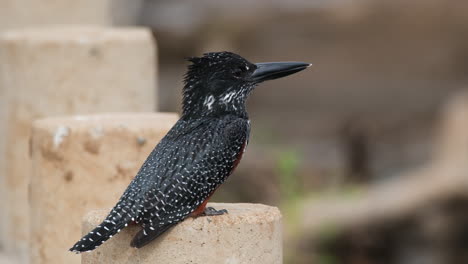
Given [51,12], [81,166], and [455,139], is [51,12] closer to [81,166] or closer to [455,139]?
[81,166]

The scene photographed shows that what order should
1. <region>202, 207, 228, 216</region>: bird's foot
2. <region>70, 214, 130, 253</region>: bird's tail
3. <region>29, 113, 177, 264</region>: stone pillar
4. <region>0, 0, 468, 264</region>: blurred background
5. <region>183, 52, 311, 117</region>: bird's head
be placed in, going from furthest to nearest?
1. <region>0, 0, 468, 264</region>: blurred background
2. <region>29, 113, 177, 264</region>: stone pillar
3. <region>183, 52, 311, 117</region>: bird's head
4. <region>202, 207, 228, 216</region>: bird's foot
5. <region>70, 214, 130, 253</region>: bird's tail

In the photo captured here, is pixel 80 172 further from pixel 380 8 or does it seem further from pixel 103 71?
pixel 380 8

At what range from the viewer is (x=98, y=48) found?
27.1ft

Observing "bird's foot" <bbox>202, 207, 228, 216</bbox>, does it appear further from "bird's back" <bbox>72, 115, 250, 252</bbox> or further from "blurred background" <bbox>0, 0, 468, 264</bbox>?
"blurred background" <bbox>0, 0, 468, 264</bbox>

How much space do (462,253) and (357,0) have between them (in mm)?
5294

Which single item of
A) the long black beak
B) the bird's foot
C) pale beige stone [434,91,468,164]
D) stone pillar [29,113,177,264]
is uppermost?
the long black beak

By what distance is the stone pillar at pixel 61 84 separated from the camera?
820cm

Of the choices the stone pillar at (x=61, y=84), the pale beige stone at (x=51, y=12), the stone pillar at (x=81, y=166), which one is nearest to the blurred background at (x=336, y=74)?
the pale beige stone at (x=51, y=12)

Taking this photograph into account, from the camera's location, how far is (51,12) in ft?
33.0

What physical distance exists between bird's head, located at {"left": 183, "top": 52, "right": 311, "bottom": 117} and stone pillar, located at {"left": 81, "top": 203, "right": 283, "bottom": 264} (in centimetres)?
55

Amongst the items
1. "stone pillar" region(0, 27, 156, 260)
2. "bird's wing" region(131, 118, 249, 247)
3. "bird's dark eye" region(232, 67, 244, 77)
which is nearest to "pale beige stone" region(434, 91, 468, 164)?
"stone pillar" region(0, 27, 156, 260)

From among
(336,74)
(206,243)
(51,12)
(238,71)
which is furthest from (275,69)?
(336,74)

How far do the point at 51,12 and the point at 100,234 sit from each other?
546 cm

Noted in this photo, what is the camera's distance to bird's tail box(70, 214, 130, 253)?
15.8ft
